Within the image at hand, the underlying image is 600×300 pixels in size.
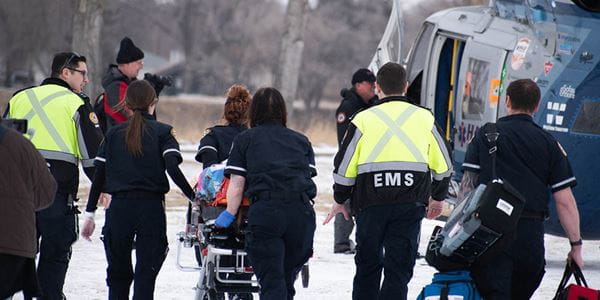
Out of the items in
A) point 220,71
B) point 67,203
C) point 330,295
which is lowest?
point 220,71

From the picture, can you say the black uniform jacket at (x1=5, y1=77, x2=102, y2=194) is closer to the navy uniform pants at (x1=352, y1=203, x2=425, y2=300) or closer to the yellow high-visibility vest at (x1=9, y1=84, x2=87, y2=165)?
the yellow high-visibility vest at (x1=9, y1=84, x2=87, y2=165)

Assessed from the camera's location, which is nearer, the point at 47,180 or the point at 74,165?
the point at 47,180

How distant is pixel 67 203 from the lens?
7.86 m

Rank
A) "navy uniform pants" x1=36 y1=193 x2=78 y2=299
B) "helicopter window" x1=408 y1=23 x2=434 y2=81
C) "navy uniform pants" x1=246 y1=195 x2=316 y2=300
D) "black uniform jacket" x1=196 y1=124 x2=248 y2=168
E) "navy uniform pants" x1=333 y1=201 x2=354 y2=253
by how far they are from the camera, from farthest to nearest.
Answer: "helicopter window" x1=408 y1=23 x2=434 y2=81 → "navy uniform pants" x1=333 y1=201 x2=354 y2=253 → "black uniform jacket" x1=196 y1=124 x2=248 y2=168 → "navy uniform pants" x1=36 y1=193 x2=78 y2=299 → "navy uniform pants" x1=246 y1=195 x2=316 y2=300

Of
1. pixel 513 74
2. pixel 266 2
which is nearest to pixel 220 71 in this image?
pixel 266 2

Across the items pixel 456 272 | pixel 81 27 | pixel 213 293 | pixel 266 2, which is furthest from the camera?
pixel 266 2

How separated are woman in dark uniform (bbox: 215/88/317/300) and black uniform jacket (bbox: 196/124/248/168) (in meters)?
1.08

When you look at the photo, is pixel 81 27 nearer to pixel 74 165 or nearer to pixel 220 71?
pixel 74 165

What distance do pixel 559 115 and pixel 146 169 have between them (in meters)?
4.23

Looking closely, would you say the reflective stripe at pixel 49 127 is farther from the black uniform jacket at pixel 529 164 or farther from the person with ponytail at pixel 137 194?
the black uniform jacket at pixel 529 164

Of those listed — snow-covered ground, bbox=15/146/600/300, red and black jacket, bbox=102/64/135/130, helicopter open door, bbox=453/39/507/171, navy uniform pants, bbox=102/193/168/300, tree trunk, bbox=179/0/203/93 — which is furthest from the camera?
tree trunk, bbox=179/0/203/93

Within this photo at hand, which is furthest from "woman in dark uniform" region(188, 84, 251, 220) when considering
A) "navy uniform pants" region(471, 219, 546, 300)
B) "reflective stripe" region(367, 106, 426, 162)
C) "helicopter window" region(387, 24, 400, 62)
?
"helicopter window" region(387, 24, 400, 62)

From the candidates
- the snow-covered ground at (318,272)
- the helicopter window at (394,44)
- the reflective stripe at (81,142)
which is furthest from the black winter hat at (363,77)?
the reflective stripe at (81,142)

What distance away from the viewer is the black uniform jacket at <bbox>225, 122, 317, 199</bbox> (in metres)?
7.03
